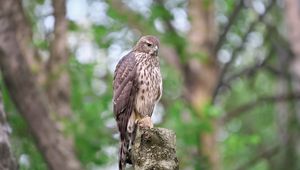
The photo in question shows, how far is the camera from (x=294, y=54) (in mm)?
20125

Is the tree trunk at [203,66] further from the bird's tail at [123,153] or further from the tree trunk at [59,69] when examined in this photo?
the bird's tail at [123,153]

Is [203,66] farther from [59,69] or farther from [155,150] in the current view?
[155,150]

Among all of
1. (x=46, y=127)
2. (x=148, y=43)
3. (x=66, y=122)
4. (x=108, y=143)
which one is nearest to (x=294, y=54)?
(x=108, y=143)

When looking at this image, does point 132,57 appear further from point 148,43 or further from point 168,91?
point 168,91

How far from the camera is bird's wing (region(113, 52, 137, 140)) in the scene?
854cm

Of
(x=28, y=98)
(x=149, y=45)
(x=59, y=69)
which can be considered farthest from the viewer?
(x=59, y=69)

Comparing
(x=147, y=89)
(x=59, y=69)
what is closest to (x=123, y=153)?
(x=147, y=89)

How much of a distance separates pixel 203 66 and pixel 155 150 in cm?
1326

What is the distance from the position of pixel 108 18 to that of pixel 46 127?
221 inches

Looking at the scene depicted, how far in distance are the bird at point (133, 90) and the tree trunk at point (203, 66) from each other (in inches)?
370

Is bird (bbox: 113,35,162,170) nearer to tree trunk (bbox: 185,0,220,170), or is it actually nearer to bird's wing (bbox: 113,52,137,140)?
bird's wing (bbox: 113,52,137,140)

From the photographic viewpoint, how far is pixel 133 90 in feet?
28.8

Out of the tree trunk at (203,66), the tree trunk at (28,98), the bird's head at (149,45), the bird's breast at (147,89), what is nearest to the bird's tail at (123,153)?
A: the bird's breast at (147,89)

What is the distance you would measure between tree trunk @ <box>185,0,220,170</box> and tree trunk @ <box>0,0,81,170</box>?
6285 millimetres
